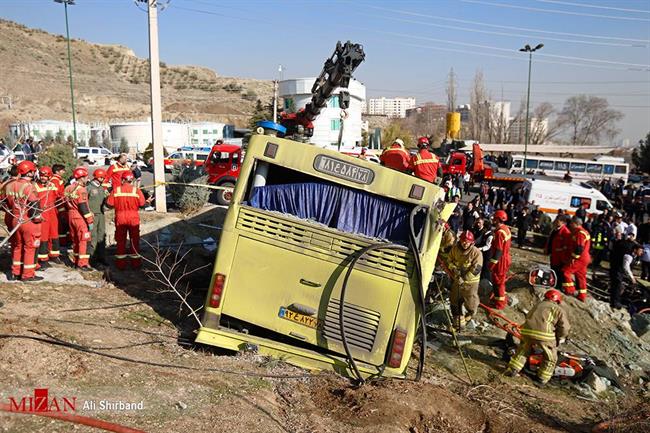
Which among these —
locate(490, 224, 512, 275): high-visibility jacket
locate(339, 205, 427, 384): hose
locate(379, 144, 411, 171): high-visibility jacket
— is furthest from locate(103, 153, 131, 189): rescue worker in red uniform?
locate(490, 224, 512, 275): high-visibility jacket

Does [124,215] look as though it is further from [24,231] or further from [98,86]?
[98,86]

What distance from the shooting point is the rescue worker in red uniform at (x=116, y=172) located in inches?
373

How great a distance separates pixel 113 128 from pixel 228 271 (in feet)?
142

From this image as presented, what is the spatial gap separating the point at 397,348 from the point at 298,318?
1.16 meters

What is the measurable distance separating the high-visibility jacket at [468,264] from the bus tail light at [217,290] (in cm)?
427

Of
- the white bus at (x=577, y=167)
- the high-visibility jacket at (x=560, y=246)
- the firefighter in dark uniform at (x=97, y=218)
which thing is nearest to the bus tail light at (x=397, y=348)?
the firefighter in dark uniform at (x=97, y=218)

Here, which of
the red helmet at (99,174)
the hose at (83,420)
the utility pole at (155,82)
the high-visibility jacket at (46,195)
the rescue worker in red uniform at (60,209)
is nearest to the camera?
the hose at (83,420)

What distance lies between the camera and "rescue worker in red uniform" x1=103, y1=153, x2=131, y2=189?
9481mm

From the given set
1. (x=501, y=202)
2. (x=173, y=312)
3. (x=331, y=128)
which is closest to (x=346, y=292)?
(x=173, y=312)

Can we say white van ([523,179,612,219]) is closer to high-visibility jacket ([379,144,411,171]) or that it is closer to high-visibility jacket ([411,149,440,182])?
high-visibility jacket ([411,149,440,182])

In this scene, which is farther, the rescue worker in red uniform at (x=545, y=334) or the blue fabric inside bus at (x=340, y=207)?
the rescue worker in red uniform at (x=545, y=334)

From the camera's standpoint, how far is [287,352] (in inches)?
225

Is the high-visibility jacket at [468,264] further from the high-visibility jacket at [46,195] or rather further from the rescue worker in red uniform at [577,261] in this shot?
the high-visibility jacket at [46,195]

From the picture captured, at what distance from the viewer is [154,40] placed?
12289 mm
